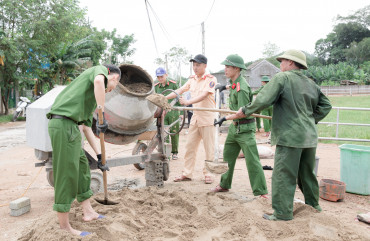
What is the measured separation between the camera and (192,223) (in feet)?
9.58

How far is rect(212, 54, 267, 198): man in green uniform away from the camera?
11.6 feet

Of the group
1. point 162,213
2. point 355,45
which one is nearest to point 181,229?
point 162,213

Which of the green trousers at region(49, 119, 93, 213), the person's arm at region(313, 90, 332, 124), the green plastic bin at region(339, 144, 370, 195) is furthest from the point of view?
the green plastic bin at region(339, 144, 370, 195)

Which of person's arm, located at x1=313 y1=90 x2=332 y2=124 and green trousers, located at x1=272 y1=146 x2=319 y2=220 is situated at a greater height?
person's arm, located at x1=313 y1=90 x2=332 y2=124

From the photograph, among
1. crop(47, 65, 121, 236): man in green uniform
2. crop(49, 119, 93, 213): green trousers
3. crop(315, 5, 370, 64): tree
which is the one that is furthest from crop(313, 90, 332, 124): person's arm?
crop(315, 5, 370, 64): tree

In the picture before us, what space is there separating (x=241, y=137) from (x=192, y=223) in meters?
1.23

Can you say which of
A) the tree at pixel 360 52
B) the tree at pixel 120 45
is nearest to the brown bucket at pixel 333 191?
the tree at pixel 120 45

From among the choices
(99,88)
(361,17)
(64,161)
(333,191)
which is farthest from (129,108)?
(361,17)

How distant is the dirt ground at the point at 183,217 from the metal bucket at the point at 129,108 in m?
0.77

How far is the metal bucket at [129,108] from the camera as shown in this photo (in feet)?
12.1

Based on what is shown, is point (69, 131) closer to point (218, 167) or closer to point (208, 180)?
point (218, 167)

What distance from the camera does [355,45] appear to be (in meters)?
45.7

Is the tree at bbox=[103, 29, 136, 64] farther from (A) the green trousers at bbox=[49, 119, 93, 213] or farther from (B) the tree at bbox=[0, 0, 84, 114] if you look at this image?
(A) the green trousers at bbox=[49, 119, 93, 213]

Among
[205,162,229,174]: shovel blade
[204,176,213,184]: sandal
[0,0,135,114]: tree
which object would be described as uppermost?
[0,0,135,114]: tree
